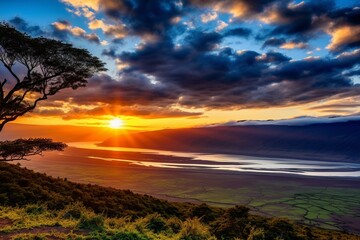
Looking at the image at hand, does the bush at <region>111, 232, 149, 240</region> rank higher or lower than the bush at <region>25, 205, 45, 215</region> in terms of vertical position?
lower

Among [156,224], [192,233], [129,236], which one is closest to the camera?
[129,236]

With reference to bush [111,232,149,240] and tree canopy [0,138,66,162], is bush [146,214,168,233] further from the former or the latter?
tree canopy [0,138,66,162]

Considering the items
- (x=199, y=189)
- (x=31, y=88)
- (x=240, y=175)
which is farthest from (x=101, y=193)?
(x=240, y=175)

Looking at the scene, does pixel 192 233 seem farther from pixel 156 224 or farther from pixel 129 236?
pixel 129 236

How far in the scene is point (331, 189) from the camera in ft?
448

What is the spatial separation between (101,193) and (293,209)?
79059mm

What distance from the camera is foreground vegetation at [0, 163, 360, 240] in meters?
14.5

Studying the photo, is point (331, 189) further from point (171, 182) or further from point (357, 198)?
point (171, 182)

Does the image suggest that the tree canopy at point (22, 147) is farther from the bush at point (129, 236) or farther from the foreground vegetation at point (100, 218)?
the bush at point (129, 236)

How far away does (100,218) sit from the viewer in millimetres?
15484

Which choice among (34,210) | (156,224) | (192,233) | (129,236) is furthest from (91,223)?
(34,210)

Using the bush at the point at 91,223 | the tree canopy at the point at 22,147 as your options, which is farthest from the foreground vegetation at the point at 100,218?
the tree canopy at the point at 22,147

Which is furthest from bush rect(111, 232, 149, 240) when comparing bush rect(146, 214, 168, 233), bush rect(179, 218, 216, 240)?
bush rect(146, 214, 168, 233)

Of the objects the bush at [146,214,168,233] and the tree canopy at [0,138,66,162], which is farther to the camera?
the tree canopy at [0,138,66,162]
